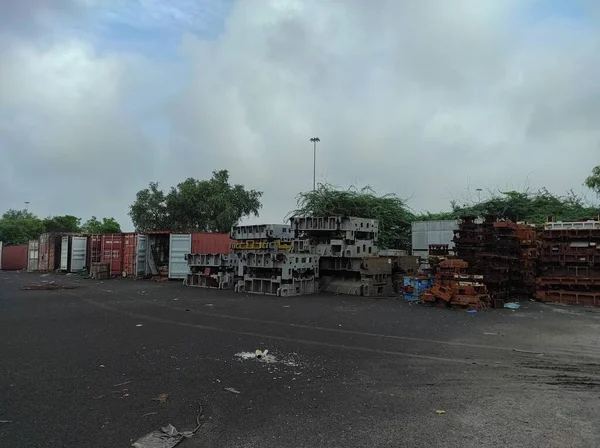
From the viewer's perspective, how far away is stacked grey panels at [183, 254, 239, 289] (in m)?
17.7

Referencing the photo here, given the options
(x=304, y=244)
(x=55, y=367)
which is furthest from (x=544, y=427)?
(x=304, y=244)

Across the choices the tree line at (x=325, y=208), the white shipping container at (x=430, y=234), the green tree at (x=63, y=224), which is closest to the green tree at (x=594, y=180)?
the tree line at (x=325, y=208)

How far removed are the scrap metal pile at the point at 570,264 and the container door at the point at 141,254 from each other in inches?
770

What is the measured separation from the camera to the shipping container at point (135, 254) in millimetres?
24188

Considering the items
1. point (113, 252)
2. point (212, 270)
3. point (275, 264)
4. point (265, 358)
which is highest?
point (113, 252)

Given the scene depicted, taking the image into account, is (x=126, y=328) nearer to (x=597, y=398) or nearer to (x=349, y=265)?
(x=597, y=398)

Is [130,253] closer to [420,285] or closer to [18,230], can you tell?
[420,285]

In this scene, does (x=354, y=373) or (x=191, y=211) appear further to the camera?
(x=191, y=211)

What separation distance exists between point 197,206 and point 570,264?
2736 centimetres

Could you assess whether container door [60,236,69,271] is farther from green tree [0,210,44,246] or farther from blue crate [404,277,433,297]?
green tree [0,210,44,246]

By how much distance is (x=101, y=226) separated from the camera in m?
53.2

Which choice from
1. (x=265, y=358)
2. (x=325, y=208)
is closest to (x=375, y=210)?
(x=325, y=208)

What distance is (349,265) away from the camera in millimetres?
15828

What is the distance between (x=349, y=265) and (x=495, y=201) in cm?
1810
